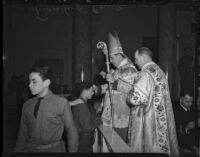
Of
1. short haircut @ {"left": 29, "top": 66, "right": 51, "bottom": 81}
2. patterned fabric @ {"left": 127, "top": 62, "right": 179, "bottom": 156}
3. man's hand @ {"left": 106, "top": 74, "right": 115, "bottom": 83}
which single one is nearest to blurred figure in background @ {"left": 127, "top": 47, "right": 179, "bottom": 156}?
patterned fabric @ {"left": 127, "top": 62, "right": 179, "bottom": 156}

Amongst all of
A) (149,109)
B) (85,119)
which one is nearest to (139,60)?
(149,109)

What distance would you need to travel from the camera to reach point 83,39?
3500 millimetres

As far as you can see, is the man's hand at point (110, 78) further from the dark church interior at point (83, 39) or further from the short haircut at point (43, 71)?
the short haircut at point (43, 71)

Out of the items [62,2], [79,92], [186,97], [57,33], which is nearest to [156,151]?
[186,97]

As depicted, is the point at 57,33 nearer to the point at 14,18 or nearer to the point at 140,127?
the point at 14,18

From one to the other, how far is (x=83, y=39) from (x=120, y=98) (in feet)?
2.22

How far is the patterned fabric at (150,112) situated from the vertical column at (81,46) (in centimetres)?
50

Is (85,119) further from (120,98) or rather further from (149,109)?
(149,109)

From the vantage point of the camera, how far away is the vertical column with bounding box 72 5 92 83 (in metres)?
3.50

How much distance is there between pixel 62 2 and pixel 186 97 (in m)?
1.53

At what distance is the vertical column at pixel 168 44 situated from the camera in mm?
3473

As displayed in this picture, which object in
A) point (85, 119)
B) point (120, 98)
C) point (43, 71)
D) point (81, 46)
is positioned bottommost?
point (85, 119)

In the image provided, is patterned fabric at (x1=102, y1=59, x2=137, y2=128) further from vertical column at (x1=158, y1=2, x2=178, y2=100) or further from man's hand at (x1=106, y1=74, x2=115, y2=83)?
vertical column at (x1=158, y1=2, x2=178, y2=100)

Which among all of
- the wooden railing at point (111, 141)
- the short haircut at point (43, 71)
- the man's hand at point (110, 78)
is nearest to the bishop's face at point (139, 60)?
the man's hand at point (110, 78)
